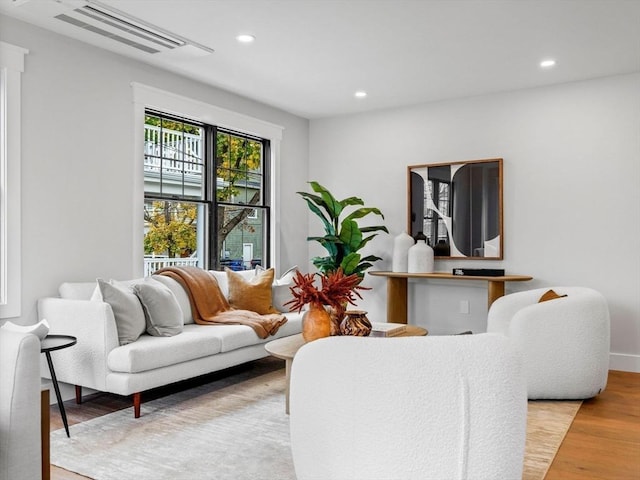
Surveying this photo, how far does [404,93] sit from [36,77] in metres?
3.24

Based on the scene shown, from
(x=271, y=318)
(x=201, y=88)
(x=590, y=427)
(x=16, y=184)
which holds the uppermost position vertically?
(x=201, y=88)

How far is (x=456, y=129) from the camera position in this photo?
5.43 meters

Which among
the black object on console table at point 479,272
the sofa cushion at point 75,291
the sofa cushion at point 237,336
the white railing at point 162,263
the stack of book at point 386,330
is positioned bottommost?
the sofa cushion at point 237,336

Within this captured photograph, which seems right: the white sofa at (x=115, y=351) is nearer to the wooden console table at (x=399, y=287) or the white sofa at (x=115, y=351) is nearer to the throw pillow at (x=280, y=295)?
the throw pillow at (x=280, y=295)

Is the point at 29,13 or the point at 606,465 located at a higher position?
the point at 29,13

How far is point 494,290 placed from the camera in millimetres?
4801

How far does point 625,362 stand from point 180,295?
3.85 meters

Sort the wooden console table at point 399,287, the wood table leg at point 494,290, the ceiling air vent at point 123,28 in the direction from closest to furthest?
the ceiling air vent at point 123,28 < the wood table leg at point 494,290 < the wooden console table at point 399,287

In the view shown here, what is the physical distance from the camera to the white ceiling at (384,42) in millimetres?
3293

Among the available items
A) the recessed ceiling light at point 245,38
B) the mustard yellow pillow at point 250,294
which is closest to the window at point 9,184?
the recessed ceiling light at point 245,38

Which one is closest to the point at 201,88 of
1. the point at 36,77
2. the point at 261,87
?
the point at 261,87

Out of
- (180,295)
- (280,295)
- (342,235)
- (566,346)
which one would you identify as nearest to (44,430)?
(180,295)

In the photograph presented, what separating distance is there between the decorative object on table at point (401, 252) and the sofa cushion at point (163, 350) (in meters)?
2.26

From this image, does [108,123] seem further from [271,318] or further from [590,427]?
[590,427]
